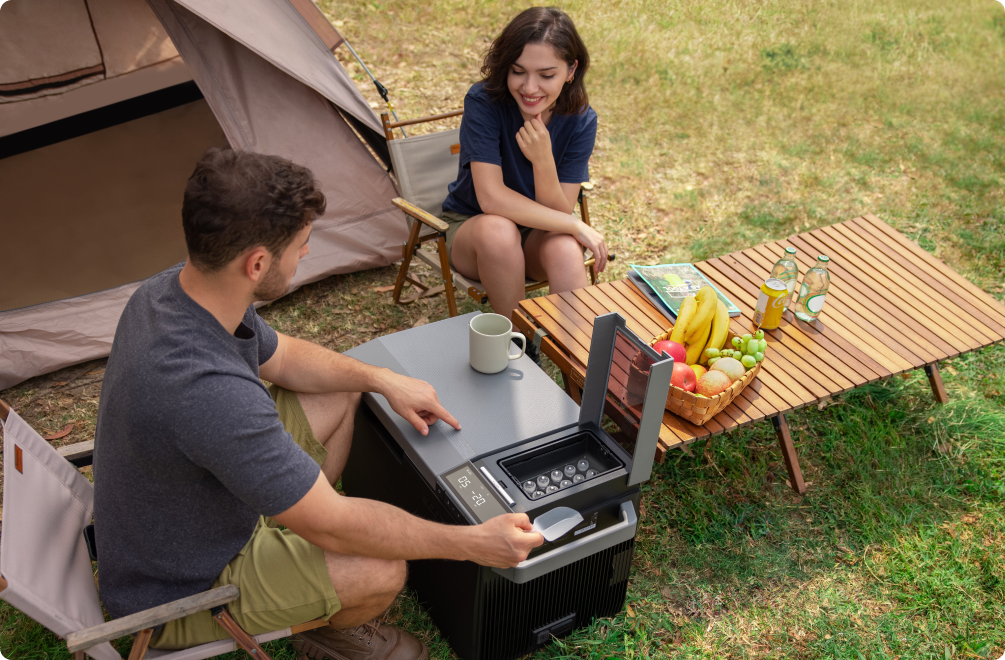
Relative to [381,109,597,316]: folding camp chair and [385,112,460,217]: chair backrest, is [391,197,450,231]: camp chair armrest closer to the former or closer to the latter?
[381,109,597,316]: folding camp chair

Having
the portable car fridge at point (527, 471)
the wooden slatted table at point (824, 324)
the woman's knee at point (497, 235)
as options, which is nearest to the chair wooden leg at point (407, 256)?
the woman's knee at point (497, 235)

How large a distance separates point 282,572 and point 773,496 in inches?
75.7

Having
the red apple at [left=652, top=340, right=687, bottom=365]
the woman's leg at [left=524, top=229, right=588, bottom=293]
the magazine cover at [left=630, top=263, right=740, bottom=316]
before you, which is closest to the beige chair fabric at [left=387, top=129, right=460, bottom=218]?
the woman's leg at [left=524, top=229, right=588, bottom=293]

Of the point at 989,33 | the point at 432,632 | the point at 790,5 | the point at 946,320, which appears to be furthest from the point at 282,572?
the point at 989,33

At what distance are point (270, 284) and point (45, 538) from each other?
0.83 metres

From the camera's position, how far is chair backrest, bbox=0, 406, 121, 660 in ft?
5.22

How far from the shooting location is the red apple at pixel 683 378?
228cm

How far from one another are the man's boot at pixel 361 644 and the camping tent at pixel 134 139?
2.00m

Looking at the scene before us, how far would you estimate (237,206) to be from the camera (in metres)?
1.57

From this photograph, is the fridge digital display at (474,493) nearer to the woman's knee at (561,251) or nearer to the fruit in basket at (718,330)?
the fruit in basket at (718,330)

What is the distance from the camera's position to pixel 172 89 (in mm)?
5453

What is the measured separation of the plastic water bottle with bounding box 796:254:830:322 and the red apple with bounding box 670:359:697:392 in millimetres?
745

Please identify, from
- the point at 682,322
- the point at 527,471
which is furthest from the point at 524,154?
the point at 527,471

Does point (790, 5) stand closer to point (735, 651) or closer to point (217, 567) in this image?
point (735, 651)
